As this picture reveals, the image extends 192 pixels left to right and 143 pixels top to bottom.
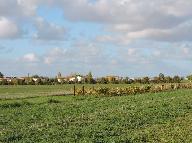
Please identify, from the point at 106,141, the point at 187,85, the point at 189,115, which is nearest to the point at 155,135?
the point at 106,141

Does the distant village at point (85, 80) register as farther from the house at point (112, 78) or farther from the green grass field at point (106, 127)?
the green grass field at point (106, 127)

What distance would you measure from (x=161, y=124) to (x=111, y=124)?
95.1 inches

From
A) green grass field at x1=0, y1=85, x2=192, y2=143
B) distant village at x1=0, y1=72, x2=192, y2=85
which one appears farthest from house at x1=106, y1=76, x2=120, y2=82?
green grass field at x1=0, y1=85, x2=192, y2=143

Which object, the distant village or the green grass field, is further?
the distant village

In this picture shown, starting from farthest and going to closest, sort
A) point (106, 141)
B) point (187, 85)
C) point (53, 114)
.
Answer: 1. point (187, 85)
2. point (53, 114)
3. point (106, 141)

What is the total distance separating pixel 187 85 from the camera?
79812mm

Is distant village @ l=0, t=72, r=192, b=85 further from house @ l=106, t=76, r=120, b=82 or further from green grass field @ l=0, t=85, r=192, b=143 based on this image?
green grass field @ l=0, t=85, r=192, b=143

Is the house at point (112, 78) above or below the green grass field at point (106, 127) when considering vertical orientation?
above

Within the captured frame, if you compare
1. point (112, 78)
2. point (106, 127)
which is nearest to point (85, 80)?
point (112, 78)

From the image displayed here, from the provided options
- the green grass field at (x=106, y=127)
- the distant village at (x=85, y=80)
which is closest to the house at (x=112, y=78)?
the distant village at (x=85, y=80)

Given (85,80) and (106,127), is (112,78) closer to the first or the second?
(85,80)

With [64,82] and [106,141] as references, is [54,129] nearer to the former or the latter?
[106,141]

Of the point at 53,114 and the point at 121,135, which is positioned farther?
the point at 53,114

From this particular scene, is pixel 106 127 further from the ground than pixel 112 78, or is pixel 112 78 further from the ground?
pixel 112 78
